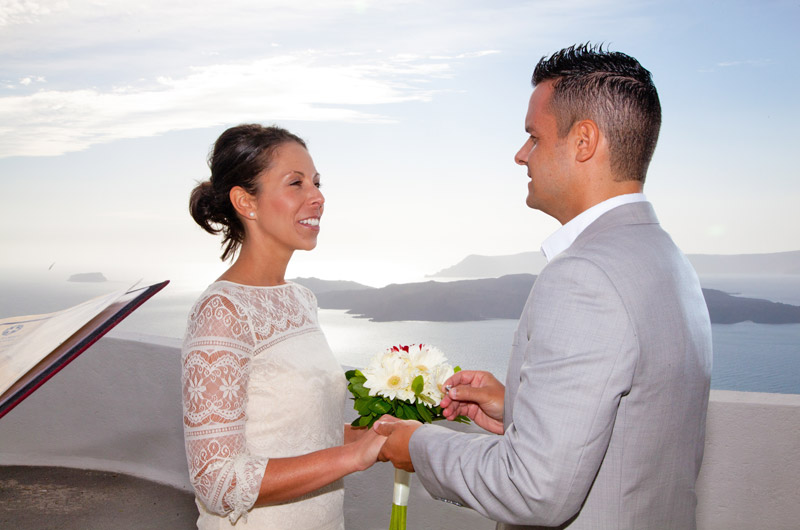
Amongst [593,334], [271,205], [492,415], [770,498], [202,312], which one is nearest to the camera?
[593,334]

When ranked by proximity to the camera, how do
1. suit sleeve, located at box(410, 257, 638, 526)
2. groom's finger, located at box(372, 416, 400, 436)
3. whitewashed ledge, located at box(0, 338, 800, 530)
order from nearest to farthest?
suit sleeve, located at box(410, 257, 638, 526) → groom's finger, located at box(372, 416, 400, 436) → whitewashed ledge, located at box(0, 338, 800, 530)

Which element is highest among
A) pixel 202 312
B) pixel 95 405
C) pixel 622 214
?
pixel 622 214

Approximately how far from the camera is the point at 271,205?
2.12 m

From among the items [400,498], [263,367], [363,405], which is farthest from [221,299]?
[400,498]

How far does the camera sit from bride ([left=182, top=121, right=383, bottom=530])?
171 cm

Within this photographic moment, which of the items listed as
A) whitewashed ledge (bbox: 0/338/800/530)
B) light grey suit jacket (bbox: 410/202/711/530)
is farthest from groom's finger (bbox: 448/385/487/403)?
whitewashed ledge (bbox: 0/338/800/530)

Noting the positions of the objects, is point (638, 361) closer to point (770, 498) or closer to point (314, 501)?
point (314, 501)

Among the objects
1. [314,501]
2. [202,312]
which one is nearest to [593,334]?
[202,312]

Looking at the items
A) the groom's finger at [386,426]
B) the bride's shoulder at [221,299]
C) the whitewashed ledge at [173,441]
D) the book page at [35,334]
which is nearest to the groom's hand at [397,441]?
the groom's finger at [386,426]

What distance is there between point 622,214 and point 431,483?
66cm

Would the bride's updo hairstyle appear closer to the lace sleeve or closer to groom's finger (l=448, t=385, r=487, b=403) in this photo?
the lace sleeve

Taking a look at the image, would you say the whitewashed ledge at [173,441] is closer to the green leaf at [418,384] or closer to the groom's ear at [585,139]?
the green leaf at [418,384]

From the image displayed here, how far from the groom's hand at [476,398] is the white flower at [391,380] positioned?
0.13 m

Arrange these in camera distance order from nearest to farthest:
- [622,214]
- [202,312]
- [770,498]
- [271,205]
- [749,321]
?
[622,214] → [202,312] → [271,205] → [770,498] → [749,321]
